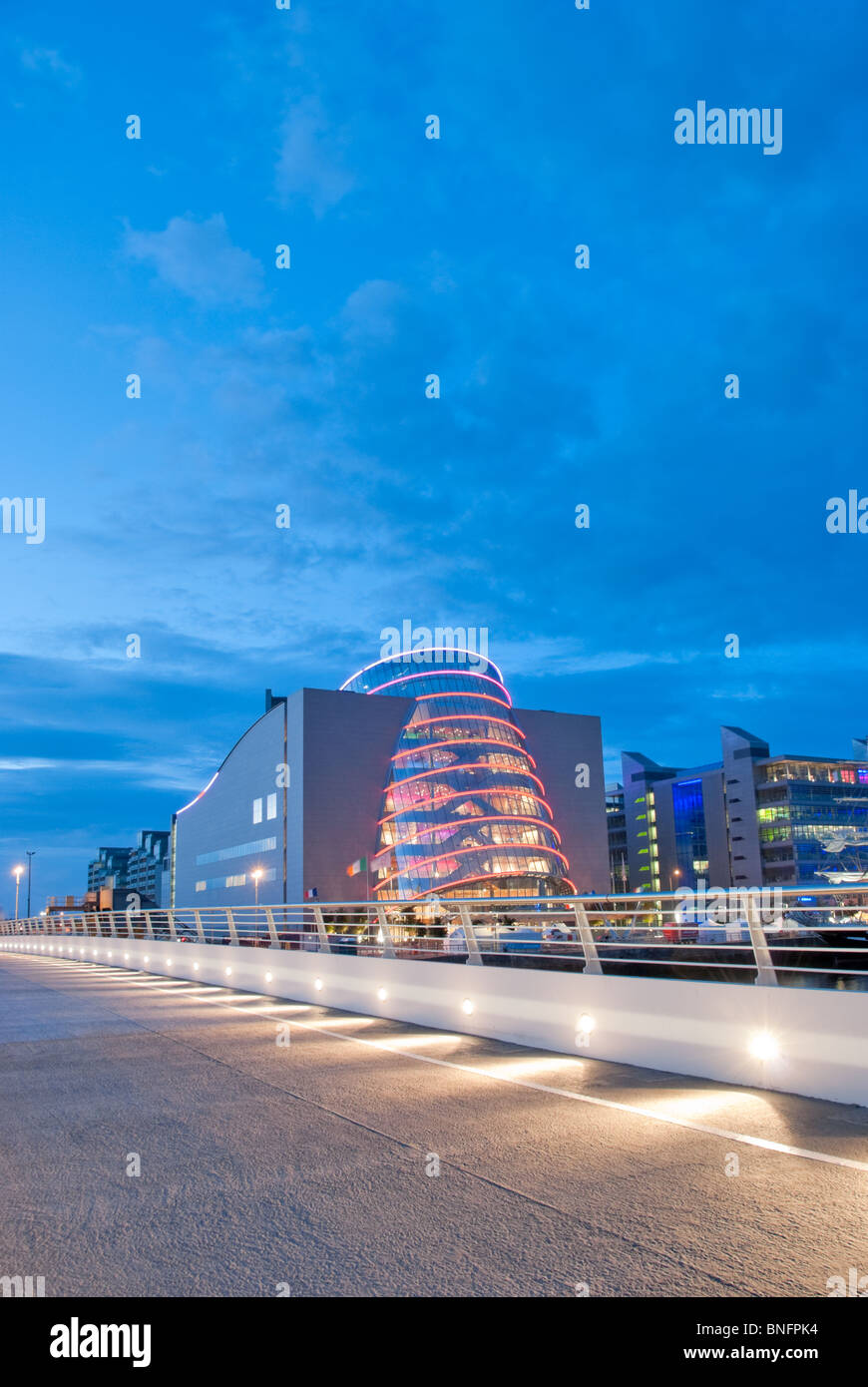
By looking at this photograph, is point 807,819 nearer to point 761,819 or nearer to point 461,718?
point 761,819

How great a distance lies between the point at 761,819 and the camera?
419ft

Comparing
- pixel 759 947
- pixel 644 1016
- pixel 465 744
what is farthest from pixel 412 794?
pixel 759 947

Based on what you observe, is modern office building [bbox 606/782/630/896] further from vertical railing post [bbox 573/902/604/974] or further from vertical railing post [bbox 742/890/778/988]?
vertical railing post [bbox 742/890/778/988]

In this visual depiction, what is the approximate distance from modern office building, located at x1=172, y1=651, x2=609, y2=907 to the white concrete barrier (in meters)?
58.1

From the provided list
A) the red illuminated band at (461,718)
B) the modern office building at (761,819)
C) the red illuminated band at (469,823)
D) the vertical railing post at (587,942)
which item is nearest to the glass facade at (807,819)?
the modern office building at (761,819)

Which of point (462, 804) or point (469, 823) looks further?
point (462, 804)

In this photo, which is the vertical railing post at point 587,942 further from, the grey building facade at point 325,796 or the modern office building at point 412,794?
the grey building facade at point 325,796

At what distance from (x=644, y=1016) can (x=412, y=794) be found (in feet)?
227

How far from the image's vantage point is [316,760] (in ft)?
277

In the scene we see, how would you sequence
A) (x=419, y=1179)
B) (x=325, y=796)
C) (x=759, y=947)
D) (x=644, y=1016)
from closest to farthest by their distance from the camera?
1. (x=419, y=1179)
2. (x=759, y=947)
3. (x=644, y=1016)
4. (x=325, y=796)

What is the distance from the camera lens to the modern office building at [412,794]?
74.8 metres

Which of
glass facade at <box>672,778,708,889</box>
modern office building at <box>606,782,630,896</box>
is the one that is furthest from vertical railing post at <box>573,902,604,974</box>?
modern office building at <box>606,782,630,896</box>

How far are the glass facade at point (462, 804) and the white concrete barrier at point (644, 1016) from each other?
57565 millimetres
